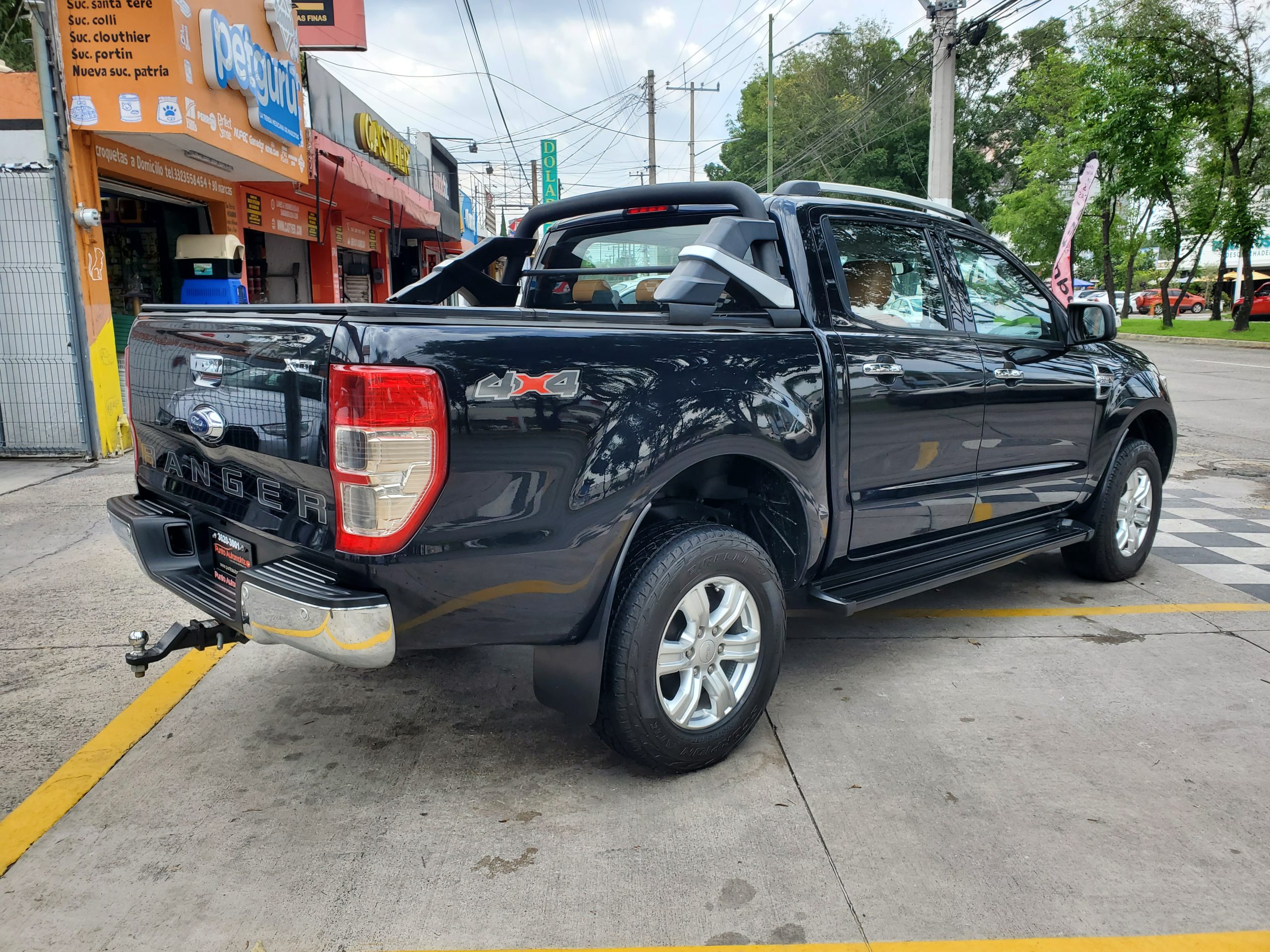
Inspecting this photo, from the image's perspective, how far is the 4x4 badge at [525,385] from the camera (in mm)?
2480

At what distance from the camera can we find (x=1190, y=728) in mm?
3412

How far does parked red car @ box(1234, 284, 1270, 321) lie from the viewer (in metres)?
36.1

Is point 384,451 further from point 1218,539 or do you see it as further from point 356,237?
point 356,237

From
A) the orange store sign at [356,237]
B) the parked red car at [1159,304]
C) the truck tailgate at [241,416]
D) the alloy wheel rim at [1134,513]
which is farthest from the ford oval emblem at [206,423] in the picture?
the parked red car at [1159,304]

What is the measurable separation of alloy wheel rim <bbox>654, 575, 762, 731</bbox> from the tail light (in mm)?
897

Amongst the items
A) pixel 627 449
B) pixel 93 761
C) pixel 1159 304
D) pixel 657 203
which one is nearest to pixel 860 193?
pixel 657 203

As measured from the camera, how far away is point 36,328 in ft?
28.5

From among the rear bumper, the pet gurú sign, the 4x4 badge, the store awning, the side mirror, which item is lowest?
the rear bumper

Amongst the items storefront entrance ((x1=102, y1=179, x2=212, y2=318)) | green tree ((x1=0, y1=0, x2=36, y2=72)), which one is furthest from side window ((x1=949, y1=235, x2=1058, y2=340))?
green tree ((x1=0, y1=0, x2=36, y2=72))

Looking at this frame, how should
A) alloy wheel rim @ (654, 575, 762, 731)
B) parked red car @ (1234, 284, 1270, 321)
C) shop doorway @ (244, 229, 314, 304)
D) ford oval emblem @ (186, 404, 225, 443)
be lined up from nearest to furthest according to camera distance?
1. ford oval emblem @ (186, 404, 225, 443)
2. alloy wheel rim @ (654, 575, 762, 731)
3. shop doorway @ (244, 229, 314, 304)
4. parked red car @ (1234, 284, 1270, 321)

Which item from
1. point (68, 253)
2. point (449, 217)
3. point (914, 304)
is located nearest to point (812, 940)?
point (914, 304)

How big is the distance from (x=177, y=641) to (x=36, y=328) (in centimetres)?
710

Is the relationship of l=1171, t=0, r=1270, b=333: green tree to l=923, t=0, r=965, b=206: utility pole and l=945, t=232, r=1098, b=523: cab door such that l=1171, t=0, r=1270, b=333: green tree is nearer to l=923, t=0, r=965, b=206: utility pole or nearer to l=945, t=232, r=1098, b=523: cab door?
l=923, t=0, r=965, b=206: utility pole

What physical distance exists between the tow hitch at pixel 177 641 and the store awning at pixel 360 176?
11384mm
